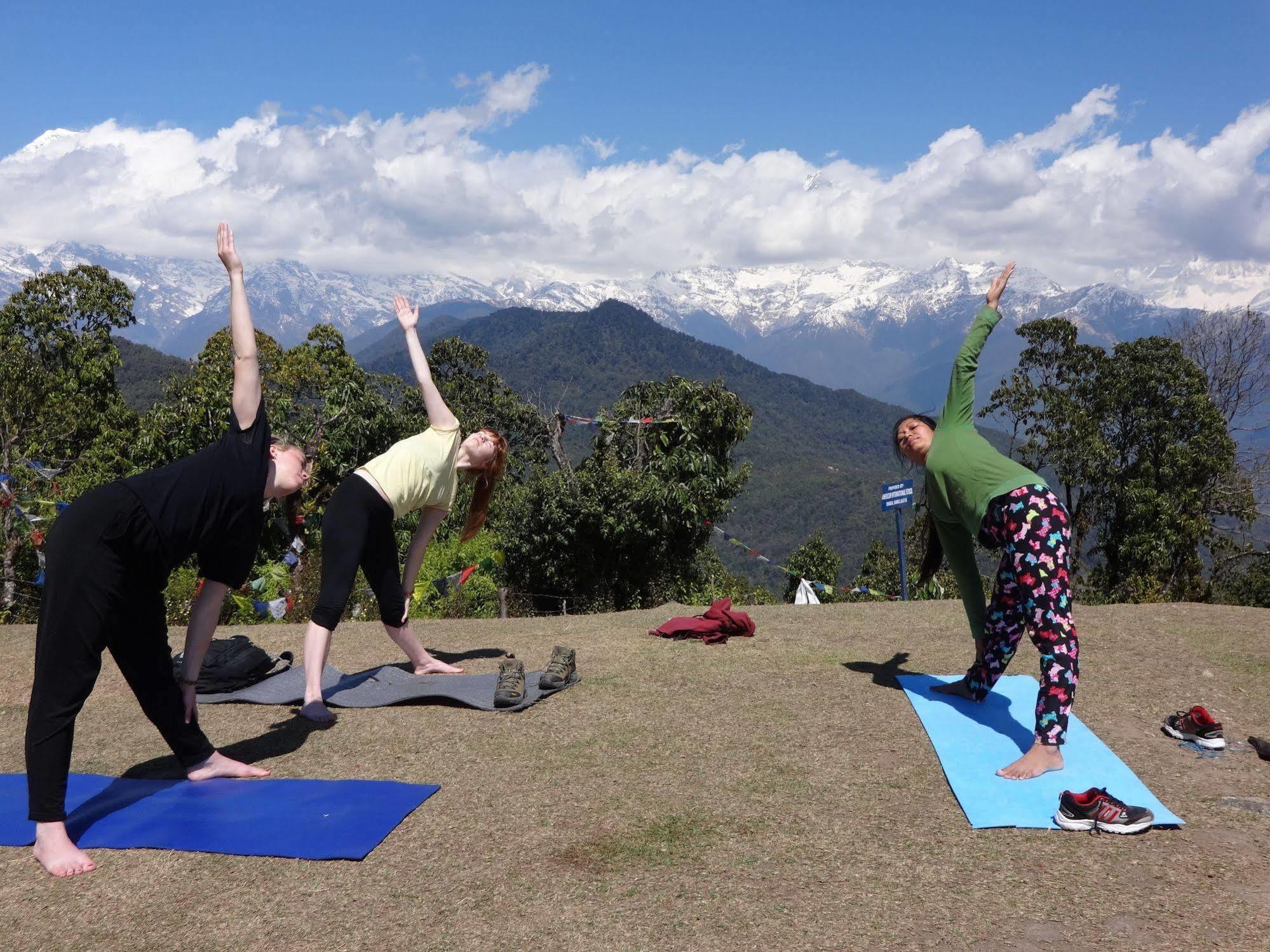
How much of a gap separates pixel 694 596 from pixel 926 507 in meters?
13.6

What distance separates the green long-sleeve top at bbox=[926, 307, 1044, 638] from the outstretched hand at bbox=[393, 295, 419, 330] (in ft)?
9.99

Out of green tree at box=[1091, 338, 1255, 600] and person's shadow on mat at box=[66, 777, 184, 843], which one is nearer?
person's shadow on mat at box=[66, 777, 184, 843]

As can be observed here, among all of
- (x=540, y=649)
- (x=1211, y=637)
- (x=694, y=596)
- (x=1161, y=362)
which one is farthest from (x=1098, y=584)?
(x=540, y=649)

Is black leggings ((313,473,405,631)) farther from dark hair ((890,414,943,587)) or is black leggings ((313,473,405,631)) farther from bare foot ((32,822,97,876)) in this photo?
dark hair ((890,414,943,587))

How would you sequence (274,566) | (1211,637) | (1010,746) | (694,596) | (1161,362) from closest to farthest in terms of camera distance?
(1010,746) → (1211,637) → (274,566) → (694,596) → (1161,362)

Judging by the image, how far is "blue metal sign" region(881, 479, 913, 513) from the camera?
9.92 meters

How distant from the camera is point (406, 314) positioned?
5660mm

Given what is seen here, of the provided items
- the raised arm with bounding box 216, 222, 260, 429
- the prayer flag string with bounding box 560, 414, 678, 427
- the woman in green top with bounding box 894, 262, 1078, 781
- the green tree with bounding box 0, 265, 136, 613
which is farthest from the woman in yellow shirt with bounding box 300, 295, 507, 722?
the green tree with bounding box 0, 265, 136, 613

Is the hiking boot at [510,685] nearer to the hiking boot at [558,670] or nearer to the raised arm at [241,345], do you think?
the hiking boot at [558,670]

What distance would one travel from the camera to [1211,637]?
674cm

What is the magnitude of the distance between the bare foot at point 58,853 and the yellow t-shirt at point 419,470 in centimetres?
220

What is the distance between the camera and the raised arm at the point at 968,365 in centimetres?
455

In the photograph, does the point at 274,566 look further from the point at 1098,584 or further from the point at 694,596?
the point at 1098,584

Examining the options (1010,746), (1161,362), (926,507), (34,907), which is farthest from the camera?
(1161,362)
